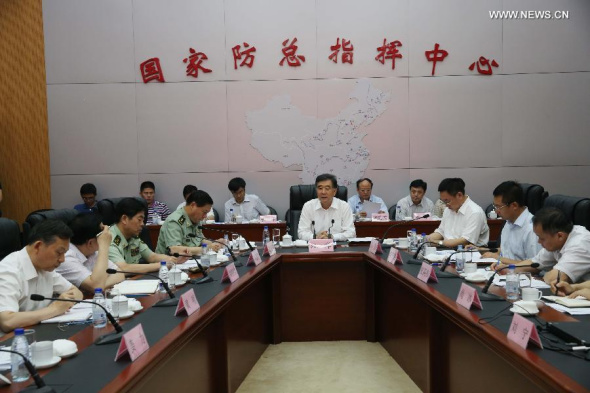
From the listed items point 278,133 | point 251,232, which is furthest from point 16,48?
point 251,232

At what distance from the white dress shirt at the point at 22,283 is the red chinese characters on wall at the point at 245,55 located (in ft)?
14.8

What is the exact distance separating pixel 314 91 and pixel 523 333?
510 centimetres

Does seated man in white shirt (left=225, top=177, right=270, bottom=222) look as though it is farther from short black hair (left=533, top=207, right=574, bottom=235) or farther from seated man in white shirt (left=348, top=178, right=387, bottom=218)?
short black hair (left=533, top=207, right=574, bottom=235)

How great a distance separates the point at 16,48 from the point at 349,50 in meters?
4.03

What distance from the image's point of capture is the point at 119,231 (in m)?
3.11

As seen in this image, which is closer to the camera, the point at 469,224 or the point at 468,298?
the point at 468,298

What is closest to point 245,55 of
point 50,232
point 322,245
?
point 322,245

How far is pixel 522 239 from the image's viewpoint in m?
3.25

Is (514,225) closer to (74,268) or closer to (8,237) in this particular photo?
(74,268)

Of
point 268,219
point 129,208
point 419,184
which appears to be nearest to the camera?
point 129,208

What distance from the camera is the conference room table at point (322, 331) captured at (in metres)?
1.43

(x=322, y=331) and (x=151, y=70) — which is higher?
(x=151, y=70)

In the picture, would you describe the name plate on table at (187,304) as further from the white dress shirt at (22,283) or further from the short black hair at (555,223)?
the short black hair at (555,223)

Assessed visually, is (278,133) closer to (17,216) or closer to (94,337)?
(17,216)
